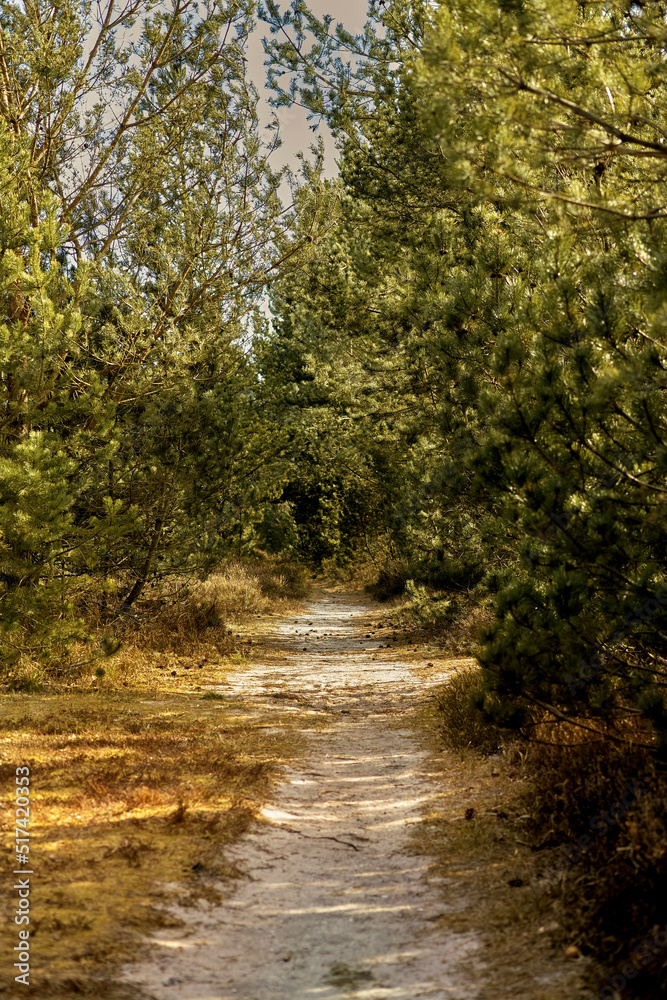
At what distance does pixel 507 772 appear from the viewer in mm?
6160

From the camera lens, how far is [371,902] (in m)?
4.30

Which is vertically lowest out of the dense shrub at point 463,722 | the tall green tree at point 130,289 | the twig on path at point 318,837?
the twig on path at point 318,837

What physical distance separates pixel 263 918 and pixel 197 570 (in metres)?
8.30

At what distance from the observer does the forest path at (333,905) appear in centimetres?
341

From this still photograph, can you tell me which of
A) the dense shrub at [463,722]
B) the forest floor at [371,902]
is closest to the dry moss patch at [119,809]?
the forest floor at [371,902]

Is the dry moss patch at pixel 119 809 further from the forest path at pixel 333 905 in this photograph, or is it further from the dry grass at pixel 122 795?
the forest path at pixel 333 905

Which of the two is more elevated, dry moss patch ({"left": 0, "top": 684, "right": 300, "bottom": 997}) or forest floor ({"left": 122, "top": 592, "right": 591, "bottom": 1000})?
dry moss patch ({"left": 0, "top": 684, "right": 300, "bottom": 997})

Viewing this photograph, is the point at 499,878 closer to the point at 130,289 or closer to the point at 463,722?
the point at 463,722

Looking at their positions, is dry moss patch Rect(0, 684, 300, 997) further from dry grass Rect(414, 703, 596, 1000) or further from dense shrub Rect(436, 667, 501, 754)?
dense shrub Rect(436, 667, 501, 754)

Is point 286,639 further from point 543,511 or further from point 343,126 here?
point 543,511

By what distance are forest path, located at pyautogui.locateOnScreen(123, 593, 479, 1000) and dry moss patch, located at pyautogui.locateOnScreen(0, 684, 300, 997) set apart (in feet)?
0.61

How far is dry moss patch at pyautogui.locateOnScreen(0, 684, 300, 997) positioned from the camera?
3695mm

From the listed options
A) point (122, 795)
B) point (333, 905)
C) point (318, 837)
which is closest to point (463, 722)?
point (318, 837)

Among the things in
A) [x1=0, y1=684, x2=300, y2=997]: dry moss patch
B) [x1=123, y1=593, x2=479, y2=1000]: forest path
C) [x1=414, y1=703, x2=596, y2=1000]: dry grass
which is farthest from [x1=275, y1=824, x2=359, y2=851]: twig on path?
[x1=414, y1=703, x2=596, y2=1000]: dry grass
